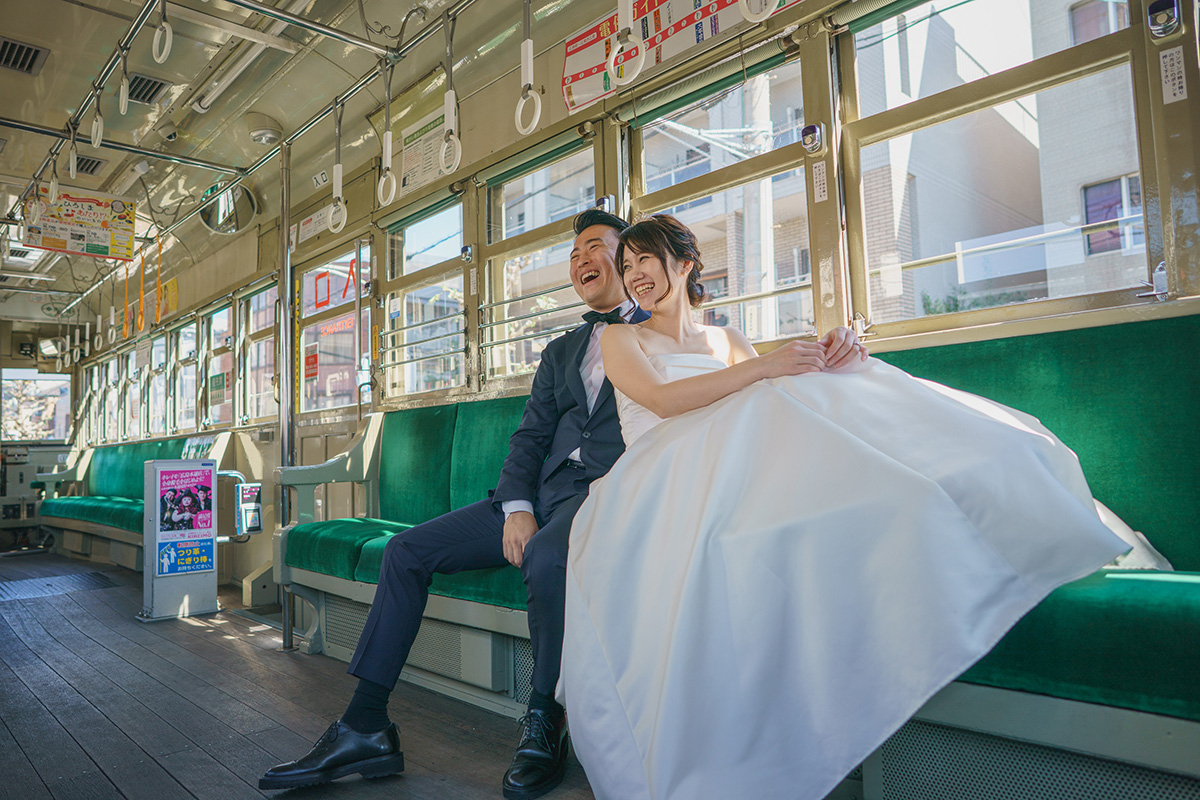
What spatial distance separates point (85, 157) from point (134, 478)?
3.09 m

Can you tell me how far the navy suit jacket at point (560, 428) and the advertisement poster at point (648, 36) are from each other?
1313 millimetres

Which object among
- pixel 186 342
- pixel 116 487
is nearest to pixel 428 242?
pixel 186 342

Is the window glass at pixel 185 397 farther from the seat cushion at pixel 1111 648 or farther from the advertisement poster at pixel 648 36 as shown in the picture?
the seat cushion at pixel 1111 648

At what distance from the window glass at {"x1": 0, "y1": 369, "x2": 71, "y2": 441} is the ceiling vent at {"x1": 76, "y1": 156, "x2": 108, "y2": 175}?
5.72 metres

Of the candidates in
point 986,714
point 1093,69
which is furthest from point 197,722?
point 1093,69

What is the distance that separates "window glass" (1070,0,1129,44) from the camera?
194cm

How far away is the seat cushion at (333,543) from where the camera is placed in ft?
8.89

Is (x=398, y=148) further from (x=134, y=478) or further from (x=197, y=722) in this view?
(x=134, y=478)

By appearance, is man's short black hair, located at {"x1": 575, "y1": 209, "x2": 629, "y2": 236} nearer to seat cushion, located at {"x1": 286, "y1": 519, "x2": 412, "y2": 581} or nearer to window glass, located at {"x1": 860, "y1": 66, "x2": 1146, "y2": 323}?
window glass, located at {"x1": 860, "y1": 66, "x2": 1146, "y2": 323}

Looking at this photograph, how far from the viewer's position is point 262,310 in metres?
6.60

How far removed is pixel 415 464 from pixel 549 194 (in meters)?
1.51

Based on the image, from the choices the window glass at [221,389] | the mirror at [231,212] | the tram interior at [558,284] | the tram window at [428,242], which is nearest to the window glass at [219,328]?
the window glass at [221,389]

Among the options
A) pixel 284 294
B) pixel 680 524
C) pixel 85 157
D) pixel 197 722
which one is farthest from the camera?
pixel 85 157

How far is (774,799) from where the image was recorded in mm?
1132
